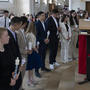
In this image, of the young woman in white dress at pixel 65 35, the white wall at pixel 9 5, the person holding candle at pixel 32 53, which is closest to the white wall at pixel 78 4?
the white wall at pixel 9 5

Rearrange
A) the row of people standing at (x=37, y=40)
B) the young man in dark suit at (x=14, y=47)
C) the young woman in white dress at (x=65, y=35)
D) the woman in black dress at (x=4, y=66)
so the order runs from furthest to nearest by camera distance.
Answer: the young woman in white dress at (x=65, y=35) < the row of people standing at (x=37, y=40) < the young man in dark suit at (x=14, y=47) < the woman in black dress at (x=4, y=66)

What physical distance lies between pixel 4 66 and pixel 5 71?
0.24 ft

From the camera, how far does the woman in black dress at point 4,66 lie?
245cm

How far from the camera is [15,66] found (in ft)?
8.75

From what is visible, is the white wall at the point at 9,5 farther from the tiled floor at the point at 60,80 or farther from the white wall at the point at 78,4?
the white wall at the point at 78,4

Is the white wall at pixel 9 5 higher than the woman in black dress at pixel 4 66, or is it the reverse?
the white wall at pixel 9 5

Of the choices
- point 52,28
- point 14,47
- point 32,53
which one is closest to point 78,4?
point 52,28

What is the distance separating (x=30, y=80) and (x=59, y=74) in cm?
97

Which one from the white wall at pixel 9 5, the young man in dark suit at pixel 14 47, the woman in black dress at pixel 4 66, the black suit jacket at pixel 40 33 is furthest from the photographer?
the white wall at pixel 9 5

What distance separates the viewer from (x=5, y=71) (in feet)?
8.27

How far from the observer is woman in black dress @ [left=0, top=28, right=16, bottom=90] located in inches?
96.6

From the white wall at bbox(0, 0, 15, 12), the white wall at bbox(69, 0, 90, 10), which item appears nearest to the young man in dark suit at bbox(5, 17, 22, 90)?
the white wall at bbox(0, 0, 15, 12)

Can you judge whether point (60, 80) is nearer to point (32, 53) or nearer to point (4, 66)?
point (32, 53)

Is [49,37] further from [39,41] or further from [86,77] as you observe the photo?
[86,77]
